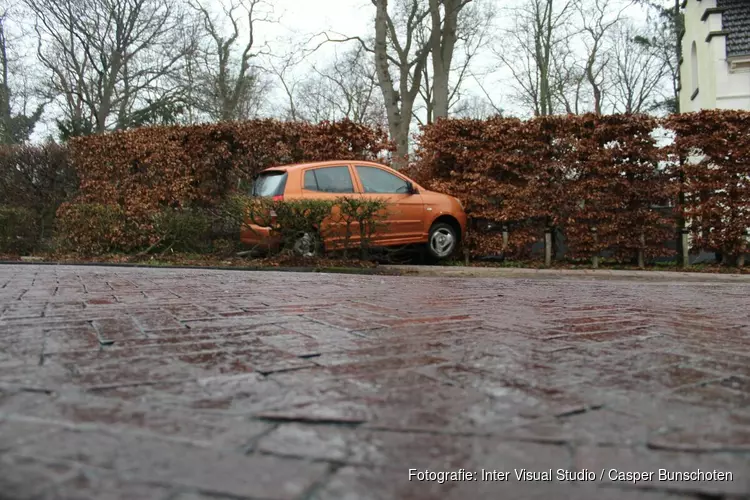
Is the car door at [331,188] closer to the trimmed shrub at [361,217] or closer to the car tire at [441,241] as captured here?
the trimmed shrub at [361,217]

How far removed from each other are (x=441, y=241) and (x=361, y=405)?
869 cm

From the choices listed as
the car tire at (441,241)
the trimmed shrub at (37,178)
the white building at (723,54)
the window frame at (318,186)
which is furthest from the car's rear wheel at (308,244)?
the white building at (723,54)

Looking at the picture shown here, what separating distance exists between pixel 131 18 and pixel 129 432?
25028mm

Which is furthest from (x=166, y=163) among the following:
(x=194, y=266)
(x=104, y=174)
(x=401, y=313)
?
(x=401, y=313)

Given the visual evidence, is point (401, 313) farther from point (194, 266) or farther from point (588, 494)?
point (194, 266)

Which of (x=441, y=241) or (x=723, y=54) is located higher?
(x=723, y=54)

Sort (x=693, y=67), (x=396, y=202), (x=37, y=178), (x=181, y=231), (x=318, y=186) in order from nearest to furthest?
1. (x=318, y=186)
2. (x=396, y=202)
3. (x=181, y=231)
4. (x=37, y=178)
5. (x=693, y=67)

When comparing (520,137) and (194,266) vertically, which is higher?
(520,137)

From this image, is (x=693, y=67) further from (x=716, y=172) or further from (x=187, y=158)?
(x=187, y=158)

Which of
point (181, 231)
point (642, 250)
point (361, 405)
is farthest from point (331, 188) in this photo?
point (361, 405)

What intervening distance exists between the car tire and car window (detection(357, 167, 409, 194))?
94cm

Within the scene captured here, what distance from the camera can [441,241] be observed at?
1025 cm

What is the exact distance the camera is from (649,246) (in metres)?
10.1

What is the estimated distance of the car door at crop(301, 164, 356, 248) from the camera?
882cm
